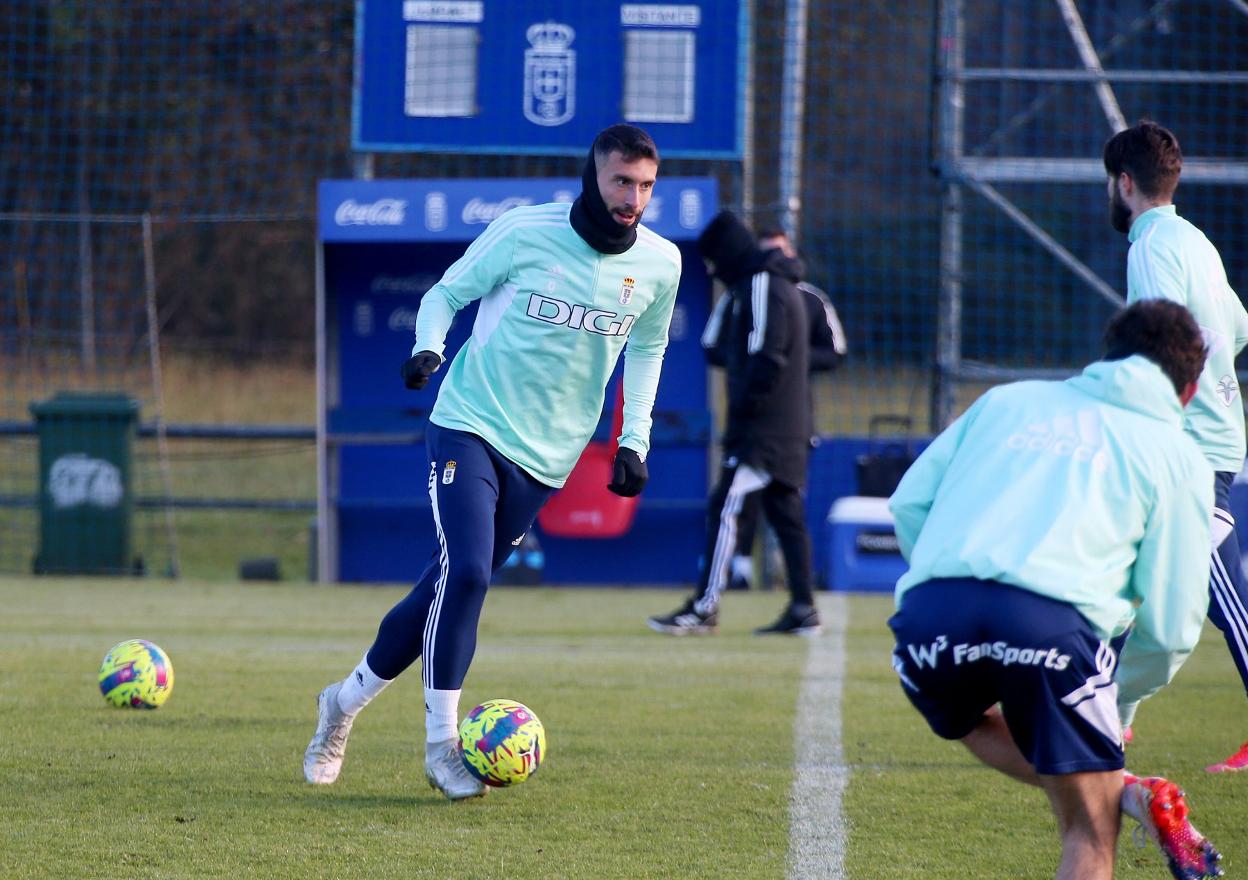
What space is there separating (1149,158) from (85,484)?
876cm

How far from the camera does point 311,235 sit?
22.3m

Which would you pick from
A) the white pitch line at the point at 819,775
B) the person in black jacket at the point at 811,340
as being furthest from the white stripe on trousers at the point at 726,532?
the white pitch line at the point at 819,775

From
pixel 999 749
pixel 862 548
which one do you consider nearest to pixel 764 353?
pixel 862 548

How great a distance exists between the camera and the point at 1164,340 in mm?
3361

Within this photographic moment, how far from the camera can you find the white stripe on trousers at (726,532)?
29.0 feet

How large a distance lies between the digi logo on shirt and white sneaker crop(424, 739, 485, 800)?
1.31 m

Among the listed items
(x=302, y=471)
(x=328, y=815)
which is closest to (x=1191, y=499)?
(x=328, y=815)

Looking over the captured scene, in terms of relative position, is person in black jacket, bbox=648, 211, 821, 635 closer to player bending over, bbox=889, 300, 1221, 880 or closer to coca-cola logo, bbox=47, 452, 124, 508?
coca-cola logo, bbox=47, 452, 124, 508

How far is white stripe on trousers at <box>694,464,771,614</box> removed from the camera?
8.85 meters

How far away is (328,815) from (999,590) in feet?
7.18

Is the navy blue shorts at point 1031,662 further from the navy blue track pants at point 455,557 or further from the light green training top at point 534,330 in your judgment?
the light green training top at point 534,330

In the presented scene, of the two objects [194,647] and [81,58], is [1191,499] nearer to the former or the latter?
[194,647]

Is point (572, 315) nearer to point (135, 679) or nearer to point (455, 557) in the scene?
point (455, 557)

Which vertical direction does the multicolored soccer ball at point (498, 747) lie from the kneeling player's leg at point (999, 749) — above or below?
below
